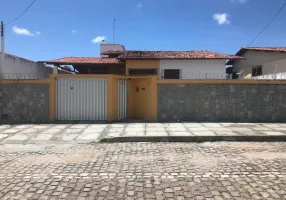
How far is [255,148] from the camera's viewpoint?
781 centimetres

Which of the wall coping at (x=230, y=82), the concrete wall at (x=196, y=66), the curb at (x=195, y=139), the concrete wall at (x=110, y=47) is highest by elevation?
the concrete wall at (x=110, y=47)

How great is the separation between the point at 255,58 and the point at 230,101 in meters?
10.1

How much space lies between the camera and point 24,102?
1228 centimetres

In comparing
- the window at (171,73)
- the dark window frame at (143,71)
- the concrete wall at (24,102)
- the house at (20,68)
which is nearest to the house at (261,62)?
the window at (171,73)

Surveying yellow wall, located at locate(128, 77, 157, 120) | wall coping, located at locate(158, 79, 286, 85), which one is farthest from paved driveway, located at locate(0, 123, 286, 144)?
wall coping, located at locate(158, 79, 286, 85)

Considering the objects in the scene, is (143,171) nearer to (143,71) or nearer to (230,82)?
(230,82)

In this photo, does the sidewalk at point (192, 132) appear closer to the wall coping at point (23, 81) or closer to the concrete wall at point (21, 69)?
the wall coping at point (23, 81)

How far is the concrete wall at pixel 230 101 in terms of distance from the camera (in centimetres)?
1235

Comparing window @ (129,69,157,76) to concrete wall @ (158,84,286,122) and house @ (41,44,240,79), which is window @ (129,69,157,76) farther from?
concrete wall @ (158,84,286,122)

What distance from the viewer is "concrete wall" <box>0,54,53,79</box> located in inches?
585

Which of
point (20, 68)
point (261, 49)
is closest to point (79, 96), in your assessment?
point (20, 68)

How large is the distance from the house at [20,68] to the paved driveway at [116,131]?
10.5 feet

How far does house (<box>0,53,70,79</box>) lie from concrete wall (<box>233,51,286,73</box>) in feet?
47.1

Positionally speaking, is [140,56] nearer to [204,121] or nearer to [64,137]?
[204,121]
